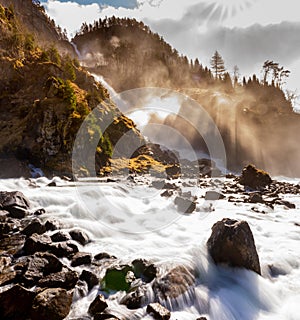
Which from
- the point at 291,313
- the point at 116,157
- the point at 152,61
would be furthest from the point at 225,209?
the point at 152,61

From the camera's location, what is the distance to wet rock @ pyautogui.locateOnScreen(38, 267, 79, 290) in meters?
4.71

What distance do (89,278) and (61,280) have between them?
62 centimetres

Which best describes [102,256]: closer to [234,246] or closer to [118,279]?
[118,279]

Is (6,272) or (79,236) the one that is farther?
(79,236)

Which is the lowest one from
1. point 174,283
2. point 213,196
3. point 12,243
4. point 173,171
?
point 12,243

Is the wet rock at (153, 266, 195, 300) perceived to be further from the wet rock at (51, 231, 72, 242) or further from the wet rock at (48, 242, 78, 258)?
the wet rock at (51, 231, 72, 242)

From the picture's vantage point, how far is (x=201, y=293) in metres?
5.09

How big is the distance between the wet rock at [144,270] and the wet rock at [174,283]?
27 cm

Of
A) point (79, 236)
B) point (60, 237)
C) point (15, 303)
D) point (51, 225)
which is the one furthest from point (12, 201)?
point (15, 303)

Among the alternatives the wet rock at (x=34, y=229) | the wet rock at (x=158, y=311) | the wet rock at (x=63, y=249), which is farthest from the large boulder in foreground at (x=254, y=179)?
the wet rock at (x=158, y=311)

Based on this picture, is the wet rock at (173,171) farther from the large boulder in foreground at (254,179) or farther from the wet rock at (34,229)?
the wet rock at (34,229)

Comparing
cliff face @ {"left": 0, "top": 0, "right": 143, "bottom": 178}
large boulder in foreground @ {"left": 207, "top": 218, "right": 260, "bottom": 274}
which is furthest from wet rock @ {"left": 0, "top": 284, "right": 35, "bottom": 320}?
cliff face @ {"left": 0, "top": 0, "right": 143, "bottom": 178}

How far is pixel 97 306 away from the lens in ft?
14.1

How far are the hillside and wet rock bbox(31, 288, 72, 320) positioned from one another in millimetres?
47630
